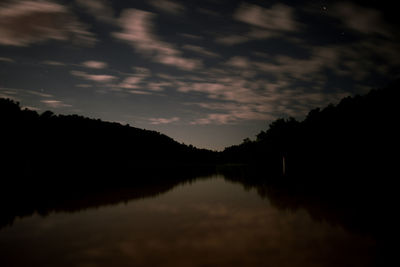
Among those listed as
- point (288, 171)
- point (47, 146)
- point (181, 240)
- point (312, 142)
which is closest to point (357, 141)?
point (312, 142)

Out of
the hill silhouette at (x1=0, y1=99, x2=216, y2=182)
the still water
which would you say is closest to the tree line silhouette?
the hill silhouette at (x1=0, y1=99, x2=216, y2=182)

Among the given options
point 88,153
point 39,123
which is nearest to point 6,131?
point 39,123

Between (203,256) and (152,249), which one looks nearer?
(203,256)

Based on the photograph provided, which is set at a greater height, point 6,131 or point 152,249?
point 6,131

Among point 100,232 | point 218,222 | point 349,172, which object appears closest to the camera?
point 100,232

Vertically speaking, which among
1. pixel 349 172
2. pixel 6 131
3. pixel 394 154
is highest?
pixel 6 131

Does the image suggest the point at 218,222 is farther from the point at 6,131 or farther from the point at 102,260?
the point at 6,131

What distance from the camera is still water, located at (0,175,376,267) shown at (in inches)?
261

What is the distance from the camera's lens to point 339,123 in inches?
1495

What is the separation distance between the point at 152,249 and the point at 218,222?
392 cm

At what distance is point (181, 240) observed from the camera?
823cm

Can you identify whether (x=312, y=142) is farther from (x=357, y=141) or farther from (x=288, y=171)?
(x=357, y=141)

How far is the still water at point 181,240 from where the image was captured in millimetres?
6641

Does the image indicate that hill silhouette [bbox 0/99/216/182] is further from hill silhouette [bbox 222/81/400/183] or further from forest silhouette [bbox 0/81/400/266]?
hill silhouette [bbox 222/81/400/183]
